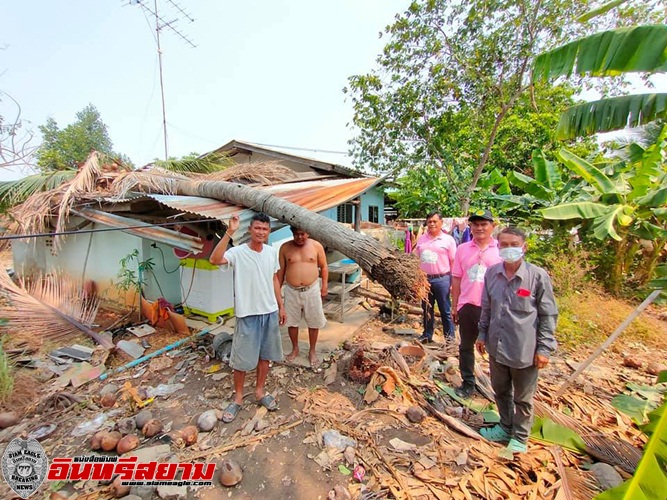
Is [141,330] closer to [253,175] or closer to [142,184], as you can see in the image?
[142,184]

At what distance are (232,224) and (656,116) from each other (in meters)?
4.32

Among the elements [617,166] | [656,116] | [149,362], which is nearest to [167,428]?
[149,362]

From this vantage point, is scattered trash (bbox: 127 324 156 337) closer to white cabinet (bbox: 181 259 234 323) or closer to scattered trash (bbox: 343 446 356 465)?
white cabinet (bbox: 181 259 234 323)

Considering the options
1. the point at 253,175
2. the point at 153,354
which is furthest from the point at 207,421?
the point at 253,175

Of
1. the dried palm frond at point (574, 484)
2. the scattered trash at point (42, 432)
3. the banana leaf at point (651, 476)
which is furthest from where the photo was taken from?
the scattered trash at point (42, 432)

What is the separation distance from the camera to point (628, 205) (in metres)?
5.59

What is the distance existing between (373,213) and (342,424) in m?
12.0

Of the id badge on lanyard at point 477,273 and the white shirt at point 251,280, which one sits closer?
the white shirt at point 251,280

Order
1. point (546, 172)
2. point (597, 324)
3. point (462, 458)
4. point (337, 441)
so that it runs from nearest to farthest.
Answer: point (462, 458), point (337, 441), point (597, 324), point (546, 172)

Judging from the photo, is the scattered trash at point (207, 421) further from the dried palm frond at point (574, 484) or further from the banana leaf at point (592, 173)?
the banana leaf at point (592, 173)

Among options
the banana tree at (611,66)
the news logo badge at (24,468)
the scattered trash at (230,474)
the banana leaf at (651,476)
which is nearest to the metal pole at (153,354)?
the news logo badge at (24,468)

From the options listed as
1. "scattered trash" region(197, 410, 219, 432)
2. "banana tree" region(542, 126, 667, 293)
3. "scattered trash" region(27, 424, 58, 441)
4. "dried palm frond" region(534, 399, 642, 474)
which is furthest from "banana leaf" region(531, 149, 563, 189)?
"scattered trash" region(27, 424, 58, 441)

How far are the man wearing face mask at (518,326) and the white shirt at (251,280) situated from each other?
6.58 ft

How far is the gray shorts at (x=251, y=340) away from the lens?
2842 millimetres
